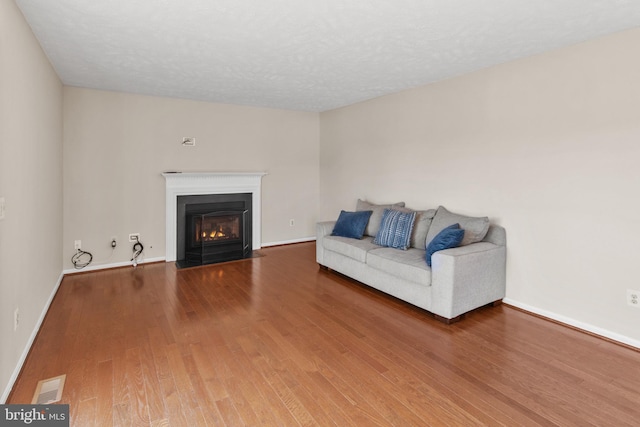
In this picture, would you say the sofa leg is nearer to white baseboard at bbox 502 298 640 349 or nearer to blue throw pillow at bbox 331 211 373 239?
white baseboard at bbox 502 298 640 349

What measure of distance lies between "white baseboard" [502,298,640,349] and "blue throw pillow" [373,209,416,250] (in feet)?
3.82

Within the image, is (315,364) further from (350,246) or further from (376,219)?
(376,219)

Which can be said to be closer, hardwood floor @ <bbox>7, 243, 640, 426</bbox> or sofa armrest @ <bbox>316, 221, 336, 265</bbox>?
hardwood floor @ <bbox>7, 243, 640, 426</bbox>

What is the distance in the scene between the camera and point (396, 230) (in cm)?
403

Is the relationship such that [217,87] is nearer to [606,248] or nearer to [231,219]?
[231,219]

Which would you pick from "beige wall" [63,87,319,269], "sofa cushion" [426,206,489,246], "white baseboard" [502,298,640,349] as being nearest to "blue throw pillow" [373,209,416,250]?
"sofa cushion" [426,206,489,246]

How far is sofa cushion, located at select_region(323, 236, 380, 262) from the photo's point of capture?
13.0 feet

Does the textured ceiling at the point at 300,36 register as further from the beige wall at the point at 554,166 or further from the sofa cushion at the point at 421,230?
the sofa cushion at the point at 421,230

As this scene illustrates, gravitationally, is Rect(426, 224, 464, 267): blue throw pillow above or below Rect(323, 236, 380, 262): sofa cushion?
above

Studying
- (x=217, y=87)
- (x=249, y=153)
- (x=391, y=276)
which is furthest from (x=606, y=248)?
(x=249, y=153)

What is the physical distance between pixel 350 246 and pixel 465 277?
4.65ft

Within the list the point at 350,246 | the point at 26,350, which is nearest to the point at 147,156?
the point at 26,350

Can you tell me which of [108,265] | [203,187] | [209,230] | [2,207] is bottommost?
[108,265]

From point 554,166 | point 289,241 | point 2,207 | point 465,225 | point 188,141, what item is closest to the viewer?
point 2,207
